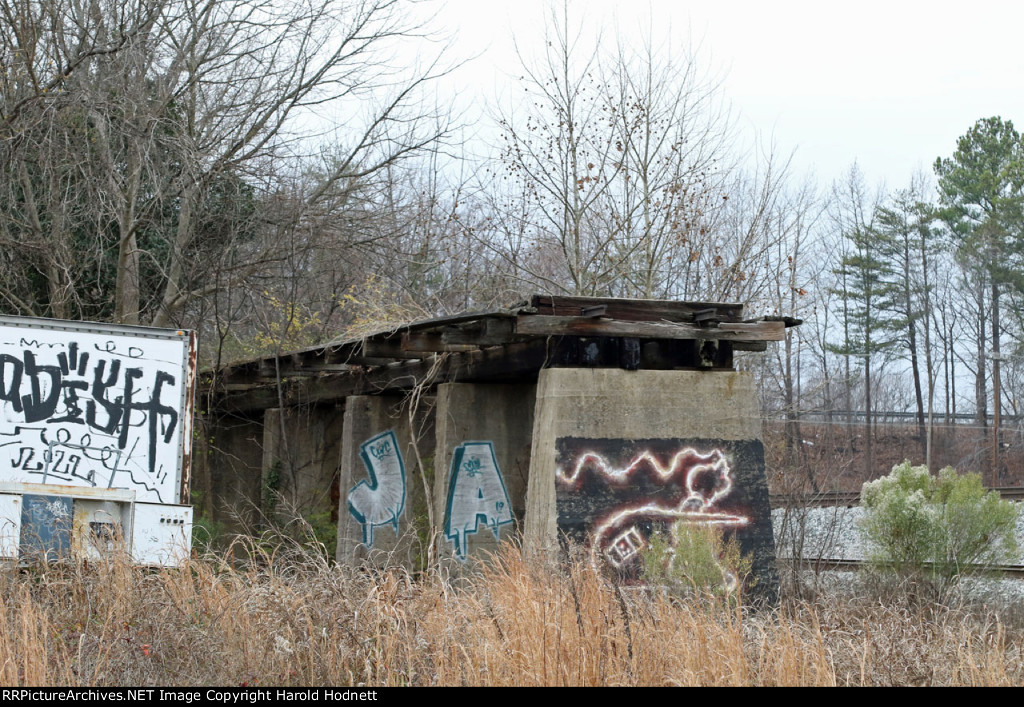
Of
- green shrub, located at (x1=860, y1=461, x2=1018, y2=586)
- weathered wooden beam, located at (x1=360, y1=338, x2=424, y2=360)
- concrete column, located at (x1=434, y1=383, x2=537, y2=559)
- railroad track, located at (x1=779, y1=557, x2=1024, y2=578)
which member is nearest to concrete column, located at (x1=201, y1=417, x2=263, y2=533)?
concrete column, located at (x1=434, y1=383, x2=537, y2=559)

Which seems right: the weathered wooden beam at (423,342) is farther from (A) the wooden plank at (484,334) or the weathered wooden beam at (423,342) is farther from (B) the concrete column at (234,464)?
(B) the concrete column at (234,464)

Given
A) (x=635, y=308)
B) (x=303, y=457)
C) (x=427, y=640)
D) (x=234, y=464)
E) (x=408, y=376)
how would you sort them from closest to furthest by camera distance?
(x=427, y=640), (x=635, y=308), (x=408, y=376), (x=303, y=457), (x=234, y=464)

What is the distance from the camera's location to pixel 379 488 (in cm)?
1433

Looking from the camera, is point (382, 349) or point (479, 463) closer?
point (382, 349)

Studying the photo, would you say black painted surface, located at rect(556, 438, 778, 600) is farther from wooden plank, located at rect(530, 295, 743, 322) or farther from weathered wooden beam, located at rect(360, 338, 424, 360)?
weathered wooden beam, located at rect(360, 338, 424, 360)

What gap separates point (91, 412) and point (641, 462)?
5052 mm

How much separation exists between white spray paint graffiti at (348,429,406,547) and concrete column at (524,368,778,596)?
12.7 feet

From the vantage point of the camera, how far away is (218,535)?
15.7m

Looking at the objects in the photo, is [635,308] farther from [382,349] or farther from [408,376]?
[408,376]

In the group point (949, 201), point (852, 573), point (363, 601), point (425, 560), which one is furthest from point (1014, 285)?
point (363, 601)

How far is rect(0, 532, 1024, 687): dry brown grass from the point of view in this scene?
562 centimetres

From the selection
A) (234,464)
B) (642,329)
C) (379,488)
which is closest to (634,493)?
(642,329)

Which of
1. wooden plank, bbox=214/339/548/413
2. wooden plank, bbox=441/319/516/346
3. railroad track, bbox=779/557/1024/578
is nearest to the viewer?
wooden plank, bbox=441/319/516/346

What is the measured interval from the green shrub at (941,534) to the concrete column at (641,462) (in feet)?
9.53
